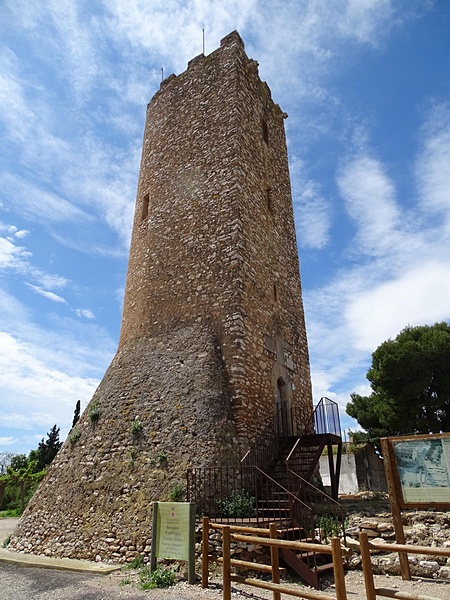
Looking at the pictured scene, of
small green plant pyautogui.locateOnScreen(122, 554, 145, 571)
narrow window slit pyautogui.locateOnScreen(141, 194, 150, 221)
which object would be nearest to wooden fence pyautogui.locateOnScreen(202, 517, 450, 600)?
small green plant pyautogui.locateOnScreen(122, 554, 145, 571)

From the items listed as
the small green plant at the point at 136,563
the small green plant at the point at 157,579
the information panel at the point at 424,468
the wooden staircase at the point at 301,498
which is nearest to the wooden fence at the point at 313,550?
the small green plant at the point at 157,579

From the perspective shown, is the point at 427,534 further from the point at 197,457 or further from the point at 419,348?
the point at 419,348

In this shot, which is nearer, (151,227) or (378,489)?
(151,227)

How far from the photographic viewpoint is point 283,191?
50.6 ft

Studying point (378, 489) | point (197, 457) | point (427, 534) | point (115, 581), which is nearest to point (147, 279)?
point (197, 457)

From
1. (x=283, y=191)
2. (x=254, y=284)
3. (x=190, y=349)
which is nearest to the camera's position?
(x=190, y=349)

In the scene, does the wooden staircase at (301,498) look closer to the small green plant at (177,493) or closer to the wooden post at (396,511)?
the wooden post at (396,511)

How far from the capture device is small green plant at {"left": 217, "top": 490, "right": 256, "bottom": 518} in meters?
7.92

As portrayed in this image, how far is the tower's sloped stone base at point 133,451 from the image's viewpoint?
8422 millimetres

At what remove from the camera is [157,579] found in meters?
6.56

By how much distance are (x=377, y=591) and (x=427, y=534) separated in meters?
4.41

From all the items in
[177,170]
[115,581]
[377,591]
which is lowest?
[115,581]

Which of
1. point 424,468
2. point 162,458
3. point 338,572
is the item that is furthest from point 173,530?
point 424,468

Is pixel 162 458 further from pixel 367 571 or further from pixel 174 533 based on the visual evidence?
pixel 367 571
